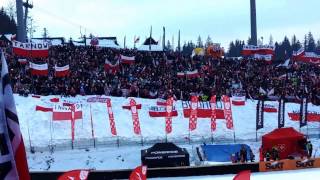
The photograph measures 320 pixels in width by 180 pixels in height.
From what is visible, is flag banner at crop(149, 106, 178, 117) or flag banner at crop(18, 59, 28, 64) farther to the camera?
flag banner at crop(18, 59, 28, 64)

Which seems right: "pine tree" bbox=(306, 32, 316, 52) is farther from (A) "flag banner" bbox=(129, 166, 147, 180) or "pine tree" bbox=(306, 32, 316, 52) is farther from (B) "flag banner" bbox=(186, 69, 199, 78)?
(A) "flag banner" bbox=(129, 166, 147, 180)

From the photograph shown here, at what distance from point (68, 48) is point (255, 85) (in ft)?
43.8

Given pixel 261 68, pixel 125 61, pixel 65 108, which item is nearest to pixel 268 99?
pixel 261 68

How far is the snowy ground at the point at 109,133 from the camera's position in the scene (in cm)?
2428

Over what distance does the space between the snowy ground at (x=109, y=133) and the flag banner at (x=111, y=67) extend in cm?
318

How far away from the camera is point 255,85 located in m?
36.4

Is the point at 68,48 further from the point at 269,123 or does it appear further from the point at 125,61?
the point at 269,123

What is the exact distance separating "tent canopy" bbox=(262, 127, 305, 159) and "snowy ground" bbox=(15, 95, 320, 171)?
3.01 m

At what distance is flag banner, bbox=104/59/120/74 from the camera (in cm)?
3457

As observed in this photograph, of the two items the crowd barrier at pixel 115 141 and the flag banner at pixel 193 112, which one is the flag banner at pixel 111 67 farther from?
the flag banner at pixel 193 112

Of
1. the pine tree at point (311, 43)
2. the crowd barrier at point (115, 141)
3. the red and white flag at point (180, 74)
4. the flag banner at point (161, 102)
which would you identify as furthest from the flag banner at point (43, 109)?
the pine tree at point (311, 43)

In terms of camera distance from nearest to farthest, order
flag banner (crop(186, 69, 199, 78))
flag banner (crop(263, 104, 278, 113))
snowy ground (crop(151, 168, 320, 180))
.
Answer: snowy ground (crop(151, 168, 320, 180)), flag banner (crop(263, 104, 278, 113)), flag banner (crop(186, 69, 199, 78))

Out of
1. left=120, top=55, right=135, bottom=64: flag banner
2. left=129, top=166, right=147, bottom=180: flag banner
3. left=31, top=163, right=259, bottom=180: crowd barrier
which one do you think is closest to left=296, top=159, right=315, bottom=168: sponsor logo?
left=31, top=163, right=259, bottom=180: crowd barrier

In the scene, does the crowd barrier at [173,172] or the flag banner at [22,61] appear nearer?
the crowd barrier at [173,172]
